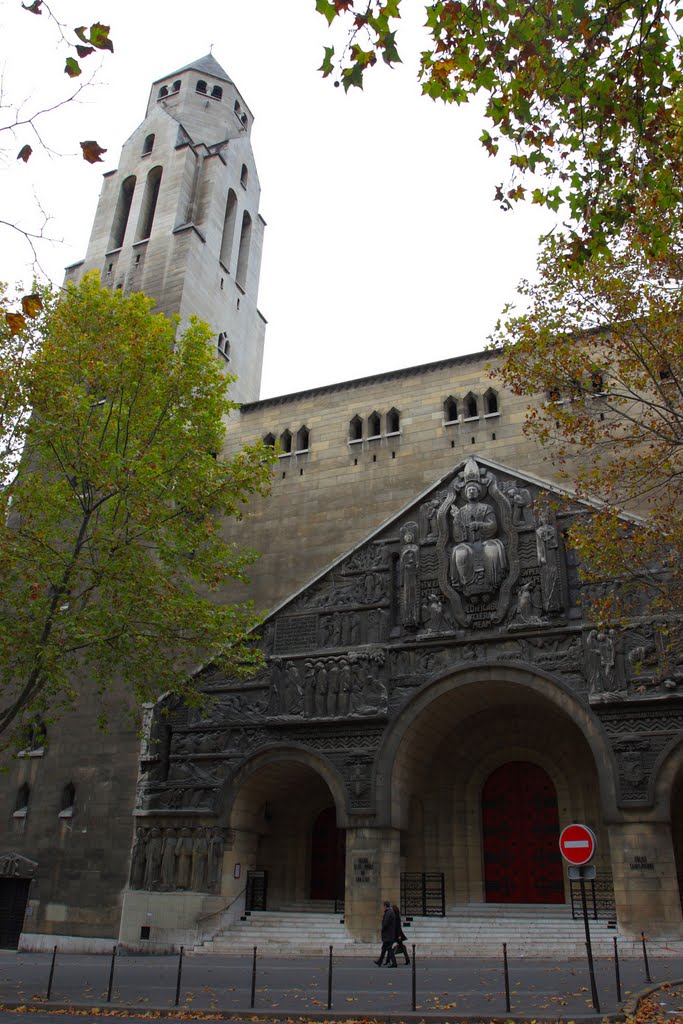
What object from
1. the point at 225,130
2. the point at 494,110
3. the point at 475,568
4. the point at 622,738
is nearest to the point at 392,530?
the point at 475,568

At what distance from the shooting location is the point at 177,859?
69.8 ft

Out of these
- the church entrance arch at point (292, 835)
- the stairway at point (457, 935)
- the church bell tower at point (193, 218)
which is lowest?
the stairway at point (457, 935)

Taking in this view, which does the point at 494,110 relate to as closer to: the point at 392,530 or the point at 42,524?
the point at 42,524

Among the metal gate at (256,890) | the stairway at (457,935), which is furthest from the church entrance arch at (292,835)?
the stairway at (457,935)

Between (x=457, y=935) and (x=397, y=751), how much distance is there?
429 cm

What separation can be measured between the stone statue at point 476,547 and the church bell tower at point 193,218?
1588 centimetres

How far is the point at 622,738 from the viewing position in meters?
18.3

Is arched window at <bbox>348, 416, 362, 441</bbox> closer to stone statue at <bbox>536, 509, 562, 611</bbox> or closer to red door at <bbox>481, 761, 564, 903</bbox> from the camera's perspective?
stone statue at <bbox>536, 509, 562, 611</bbox>

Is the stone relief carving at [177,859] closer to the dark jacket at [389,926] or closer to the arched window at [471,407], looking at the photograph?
the dark jacket at [389,926]

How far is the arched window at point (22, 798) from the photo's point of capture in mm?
24989

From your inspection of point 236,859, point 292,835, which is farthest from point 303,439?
point 236,859

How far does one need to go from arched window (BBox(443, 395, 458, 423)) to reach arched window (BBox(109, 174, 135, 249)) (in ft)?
60.5

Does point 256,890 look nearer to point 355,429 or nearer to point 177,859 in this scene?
point 177,859

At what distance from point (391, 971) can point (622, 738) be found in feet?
24.0
